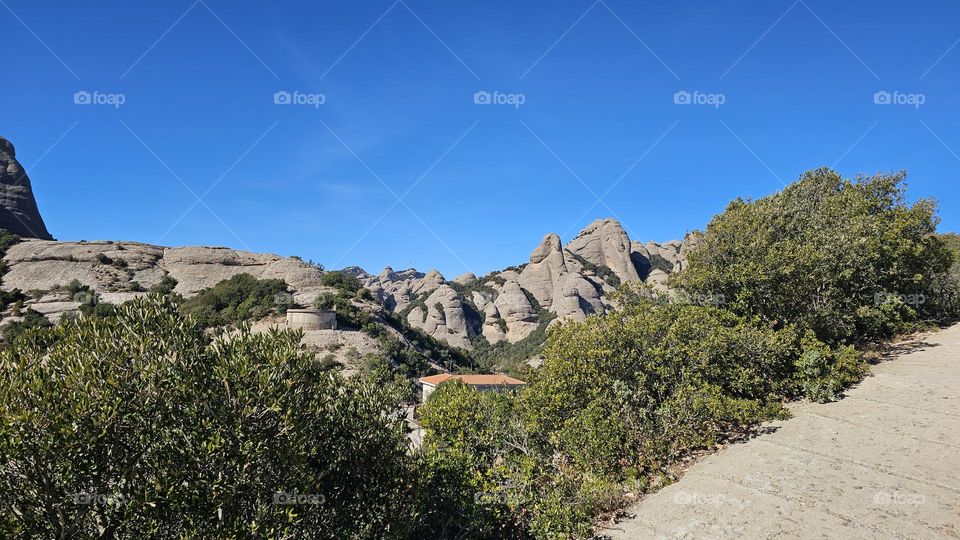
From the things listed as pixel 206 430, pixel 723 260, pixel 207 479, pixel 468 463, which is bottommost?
pixel 468 463

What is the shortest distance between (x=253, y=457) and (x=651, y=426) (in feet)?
39.5

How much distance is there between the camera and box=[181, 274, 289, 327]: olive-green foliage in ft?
203

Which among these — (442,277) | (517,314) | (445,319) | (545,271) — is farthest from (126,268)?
(545,271)

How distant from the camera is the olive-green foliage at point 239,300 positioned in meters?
61.8

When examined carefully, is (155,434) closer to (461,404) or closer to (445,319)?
(461,404)

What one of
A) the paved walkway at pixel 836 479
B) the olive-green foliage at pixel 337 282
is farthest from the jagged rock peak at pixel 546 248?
the paved walkway at pixel 836 479

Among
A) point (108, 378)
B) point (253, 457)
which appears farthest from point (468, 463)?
point (108, 378)

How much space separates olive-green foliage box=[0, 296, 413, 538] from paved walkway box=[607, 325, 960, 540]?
27.1 ft

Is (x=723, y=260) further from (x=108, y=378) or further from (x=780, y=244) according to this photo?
(x=108, y=378)

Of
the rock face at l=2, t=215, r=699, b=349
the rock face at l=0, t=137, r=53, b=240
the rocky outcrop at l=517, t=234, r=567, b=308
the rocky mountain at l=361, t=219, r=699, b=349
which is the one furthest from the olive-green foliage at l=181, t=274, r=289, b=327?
the rocky outcrop at l=517, t=234, r=567, b=308

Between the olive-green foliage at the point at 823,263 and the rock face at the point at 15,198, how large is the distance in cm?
11886

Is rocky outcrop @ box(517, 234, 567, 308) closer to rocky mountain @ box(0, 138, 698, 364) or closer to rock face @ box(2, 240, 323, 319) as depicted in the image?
rocky mountain @ box(0, 138, 698, 364)

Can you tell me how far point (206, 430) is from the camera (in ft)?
21.1

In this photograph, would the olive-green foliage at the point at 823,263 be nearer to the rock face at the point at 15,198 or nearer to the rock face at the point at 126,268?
the rock face at the point at 126,268
